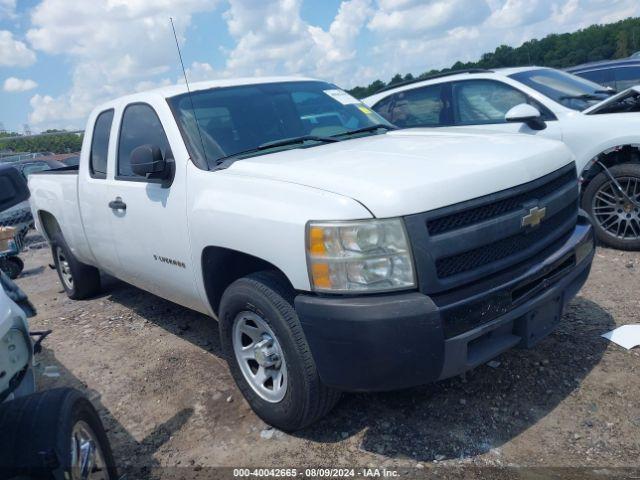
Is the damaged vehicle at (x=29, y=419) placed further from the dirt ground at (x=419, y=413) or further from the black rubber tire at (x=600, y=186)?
the black rubber tire at (x=600, y=186)

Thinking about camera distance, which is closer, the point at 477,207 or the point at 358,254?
the point at 358,254

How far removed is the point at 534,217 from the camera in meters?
2.77

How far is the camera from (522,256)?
2727mm

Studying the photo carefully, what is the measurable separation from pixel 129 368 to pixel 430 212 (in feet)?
9.25

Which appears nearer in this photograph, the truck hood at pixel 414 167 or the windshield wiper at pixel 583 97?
the truck hood at pixel 414 167

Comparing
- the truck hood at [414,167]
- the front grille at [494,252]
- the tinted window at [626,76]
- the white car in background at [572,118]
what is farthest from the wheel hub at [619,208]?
the tinted window at [626,76]

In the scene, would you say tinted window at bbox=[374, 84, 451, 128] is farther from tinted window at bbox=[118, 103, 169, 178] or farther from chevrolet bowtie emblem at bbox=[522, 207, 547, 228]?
chevrolet bowtie emblem at bbox=[522, 207, 547, 228]

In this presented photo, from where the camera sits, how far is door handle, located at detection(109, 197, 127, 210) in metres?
3.95

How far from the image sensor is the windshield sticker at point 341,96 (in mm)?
4246

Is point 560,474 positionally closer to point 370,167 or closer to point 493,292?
point 493,292

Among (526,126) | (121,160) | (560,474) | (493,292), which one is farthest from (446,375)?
(526,126)

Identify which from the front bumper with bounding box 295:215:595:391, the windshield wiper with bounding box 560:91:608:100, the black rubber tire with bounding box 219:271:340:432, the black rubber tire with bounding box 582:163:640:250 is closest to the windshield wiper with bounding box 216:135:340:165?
the black rubber tire with bounding box 219:271:340:432

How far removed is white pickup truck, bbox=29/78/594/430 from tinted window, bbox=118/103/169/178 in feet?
0.07

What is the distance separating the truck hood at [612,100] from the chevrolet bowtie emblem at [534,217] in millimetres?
3239
